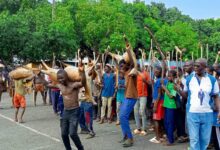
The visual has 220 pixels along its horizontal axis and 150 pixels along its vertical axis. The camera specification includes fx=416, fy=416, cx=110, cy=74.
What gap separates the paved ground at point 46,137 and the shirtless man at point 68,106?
3.53ft

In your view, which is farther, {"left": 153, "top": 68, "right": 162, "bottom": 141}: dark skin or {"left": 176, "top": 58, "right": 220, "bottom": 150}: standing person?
{"left": 153, "top": 68, "right": 162, "bottom": 141}: dark skin

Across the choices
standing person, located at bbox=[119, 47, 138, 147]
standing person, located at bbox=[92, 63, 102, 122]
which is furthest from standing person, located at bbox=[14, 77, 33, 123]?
standing person, located at bbox=[119, 47, 138, 147]

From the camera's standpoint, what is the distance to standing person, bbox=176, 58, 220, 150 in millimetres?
6707

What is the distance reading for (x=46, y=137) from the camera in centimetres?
1002

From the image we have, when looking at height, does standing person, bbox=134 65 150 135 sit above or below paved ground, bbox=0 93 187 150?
above

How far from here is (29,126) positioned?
38.6 feet

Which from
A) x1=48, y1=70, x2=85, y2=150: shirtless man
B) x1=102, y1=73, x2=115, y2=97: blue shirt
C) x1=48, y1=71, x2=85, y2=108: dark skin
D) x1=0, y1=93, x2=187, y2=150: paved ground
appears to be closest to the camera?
x1=48, y1=70, x2=85, y2=150: shirtless man

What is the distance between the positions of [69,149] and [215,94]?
2.93 metres

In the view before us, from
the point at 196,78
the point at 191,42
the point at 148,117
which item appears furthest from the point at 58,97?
the point at 191,42

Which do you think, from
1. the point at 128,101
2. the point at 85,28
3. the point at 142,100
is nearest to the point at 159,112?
the point at 128,101

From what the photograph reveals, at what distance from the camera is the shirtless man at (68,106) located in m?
7.74

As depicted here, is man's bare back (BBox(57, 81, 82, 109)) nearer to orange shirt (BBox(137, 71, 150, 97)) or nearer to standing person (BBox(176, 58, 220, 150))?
standing person (BBox(176, 58, 220, 150))

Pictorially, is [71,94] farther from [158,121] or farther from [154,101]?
[158,121]

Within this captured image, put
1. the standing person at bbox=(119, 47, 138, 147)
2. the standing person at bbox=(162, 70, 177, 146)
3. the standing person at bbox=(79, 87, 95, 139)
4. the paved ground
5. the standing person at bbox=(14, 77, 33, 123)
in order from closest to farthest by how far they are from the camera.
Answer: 1. the standing person at bbox=(162, 70, 177, 146)
2. the standing person at bbox=(119, 47, 138, 147)
3. the paved ground
4. the standing person at bbox=(79, 87, 95, 139)
5. the standing person at bbox=(14, 77, 33, 123)
